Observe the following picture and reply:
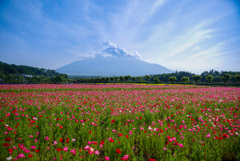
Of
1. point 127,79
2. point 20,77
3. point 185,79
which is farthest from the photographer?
point 127,79

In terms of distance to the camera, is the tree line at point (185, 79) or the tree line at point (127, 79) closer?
the tree line at point (185, 79)

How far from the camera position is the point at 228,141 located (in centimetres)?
294

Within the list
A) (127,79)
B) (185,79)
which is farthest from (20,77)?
(185,79)

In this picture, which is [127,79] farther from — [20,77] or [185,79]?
[20,77]

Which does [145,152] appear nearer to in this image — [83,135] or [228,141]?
[83,135]

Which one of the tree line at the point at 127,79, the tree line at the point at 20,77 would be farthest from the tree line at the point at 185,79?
the tree line at the point at 20,77

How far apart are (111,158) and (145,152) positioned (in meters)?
0.93

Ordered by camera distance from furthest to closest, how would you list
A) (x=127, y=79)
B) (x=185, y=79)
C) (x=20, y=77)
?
(x=127, y=79) < (x=20, y=77) < (x=185, y=79)

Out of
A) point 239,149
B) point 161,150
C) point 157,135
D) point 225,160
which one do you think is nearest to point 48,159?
point 161,150

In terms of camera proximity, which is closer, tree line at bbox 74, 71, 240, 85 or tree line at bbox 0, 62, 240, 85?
tree line at bbox 74, 71, 240, 85

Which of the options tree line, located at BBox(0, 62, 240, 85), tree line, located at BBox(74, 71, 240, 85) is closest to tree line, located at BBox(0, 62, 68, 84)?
tree line, located at BBox(0, 62, 240, 85)

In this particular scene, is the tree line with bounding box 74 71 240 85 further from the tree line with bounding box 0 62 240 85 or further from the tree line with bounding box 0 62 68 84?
the tree line with bounding box 0 62 68 84

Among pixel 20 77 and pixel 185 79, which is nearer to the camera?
pixel 185 79

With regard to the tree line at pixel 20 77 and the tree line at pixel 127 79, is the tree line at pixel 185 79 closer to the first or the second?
the tree line at pixel 127 79
